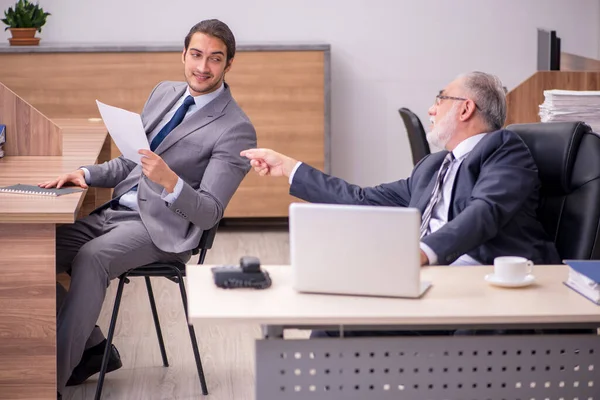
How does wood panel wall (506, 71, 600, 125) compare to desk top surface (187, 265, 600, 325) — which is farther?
wood panel wall (506, 71, 600, 125)

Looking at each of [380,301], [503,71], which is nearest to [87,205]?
[380,301]

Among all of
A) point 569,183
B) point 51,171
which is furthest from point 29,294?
point 569,183

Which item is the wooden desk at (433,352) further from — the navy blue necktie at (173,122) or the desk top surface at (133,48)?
the desk top surface at (133,48)

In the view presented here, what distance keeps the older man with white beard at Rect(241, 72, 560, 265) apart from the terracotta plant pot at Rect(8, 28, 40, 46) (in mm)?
3265

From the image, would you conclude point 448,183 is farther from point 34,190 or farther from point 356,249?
point 34,190

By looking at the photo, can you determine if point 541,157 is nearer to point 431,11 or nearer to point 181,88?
point 181,88

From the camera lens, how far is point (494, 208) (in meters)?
2.56

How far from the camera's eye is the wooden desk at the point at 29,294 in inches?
115

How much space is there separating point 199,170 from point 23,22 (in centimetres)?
295

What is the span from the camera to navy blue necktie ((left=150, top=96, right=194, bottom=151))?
11.3 feet

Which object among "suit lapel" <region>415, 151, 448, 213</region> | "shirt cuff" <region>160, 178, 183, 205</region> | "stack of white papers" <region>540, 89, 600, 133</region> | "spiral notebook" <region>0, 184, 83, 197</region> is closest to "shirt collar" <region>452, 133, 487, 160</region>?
"suit lapel" <region>415, 151, 448, 213</region>

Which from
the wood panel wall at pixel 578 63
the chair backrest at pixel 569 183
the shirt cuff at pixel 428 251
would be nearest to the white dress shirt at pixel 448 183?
the chair backrest at pixel 569 183

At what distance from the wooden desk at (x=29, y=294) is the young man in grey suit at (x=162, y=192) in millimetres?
105

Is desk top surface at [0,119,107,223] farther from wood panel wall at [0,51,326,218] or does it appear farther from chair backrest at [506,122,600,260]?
chair backrest at [506,122,600,260]
